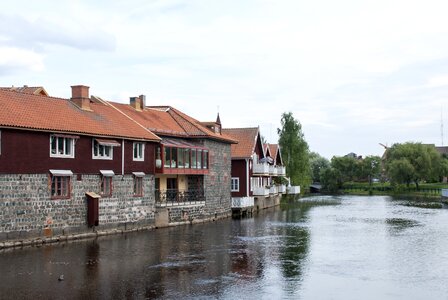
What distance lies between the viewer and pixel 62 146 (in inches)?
1315

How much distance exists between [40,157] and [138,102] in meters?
17.2

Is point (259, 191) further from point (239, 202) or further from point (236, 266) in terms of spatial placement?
point (236, 266)

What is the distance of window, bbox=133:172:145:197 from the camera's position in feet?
128

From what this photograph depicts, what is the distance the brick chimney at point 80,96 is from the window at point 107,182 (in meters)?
5.63

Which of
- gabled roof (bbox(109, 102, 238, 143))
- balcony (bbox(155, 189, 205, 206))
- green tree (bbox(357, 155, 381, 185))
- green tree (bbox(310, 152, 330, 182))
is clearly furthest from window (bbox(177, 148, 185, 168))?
green tree (bbox(310, 152, 330, 182))

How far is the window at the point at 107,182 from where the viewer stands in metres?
36.1

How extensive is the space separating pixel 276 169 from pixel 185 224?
30135 mm

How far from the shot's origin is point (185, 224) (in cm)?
4412

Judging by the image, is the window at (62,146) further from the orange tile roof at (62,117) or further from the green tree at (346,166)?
the green tree at (346,166)

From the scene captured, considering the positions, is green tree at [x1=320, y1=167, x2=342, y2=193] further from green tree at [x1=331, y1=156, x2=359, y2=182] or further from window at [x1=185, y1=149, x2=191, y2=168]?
window at [x1=185, y1=149, x2=191, y2=168]

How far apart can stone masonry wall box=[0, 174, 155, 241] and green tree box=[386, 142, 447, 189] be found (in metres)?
73.7

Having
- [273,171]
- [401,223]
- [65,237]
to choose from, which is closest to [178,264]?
[65,237]

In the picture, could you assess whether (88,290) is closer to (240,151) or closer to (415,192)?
(240,151)

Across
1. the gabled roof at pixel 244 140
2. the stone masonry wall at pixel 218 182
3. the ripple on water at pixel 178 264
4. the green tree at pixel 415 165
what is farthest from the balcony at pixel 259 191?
the green tree at pixel 415 165
